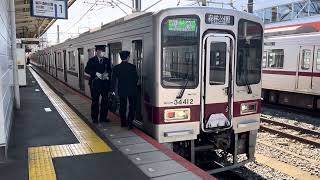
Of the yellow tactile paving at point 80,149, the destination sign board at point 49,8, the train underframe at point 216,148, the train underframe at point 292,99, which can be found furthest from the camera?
the destination sign board at point 49,8

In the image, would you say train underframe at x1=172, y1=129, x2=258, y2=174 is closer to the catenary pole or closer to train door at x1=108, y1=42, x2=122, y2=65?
train door at x1=108, y1=42, x2=122, y2=65

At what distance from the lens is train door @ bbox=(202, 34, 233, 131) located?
18.6ft

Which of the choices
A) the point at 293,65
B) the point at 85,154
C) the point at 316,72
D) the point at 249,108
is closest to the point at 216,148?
the point at 249,108

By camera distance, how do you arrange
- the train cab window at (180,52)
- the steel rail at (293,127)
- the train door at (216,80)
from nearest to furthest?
1. the train cab window at (180,52)
2. the train door at (216,80)
3. the steel rail at (293,127)

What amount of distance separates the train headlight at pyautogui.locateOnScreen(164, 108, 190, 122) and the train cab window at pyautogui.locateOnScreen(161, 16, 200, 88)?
0.39m

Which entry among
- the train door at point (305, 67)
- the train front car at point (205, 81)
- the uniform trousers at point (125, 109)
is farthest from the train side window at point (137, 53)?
the train door at point (305, 67)

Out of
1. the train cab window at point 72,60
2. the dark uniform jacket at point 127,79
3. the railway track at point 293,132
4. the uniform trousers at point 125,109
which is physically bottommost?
the railway track at point 293,132

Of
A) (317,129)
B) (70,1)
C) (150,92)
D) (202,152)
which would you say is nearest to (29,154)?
(150,92)

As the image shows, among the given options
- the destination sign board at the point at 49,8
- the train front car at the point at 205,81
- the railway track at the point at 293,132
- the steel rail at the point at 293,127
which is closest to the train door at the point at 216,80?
the train front car at the point at 205,81

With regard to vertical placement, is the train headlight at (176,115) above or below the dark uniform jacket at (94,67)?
below

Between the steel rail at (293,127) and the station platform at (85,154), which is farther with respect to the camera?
the steel rail at (293,127)

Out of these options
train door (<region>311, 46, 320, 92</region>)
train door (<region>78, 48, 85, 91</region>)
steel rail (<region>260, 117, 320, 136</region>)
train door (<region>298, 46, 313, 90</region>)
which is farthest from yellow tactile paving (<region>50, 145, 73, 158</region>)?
train door (<region>298, 46, 313, 90</region>)

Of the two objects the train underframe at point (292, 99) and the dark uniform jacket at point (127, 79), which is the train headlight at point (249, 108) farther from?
the train underframe at point (292, 99)

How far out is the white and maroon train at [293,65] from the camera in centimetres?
1184
